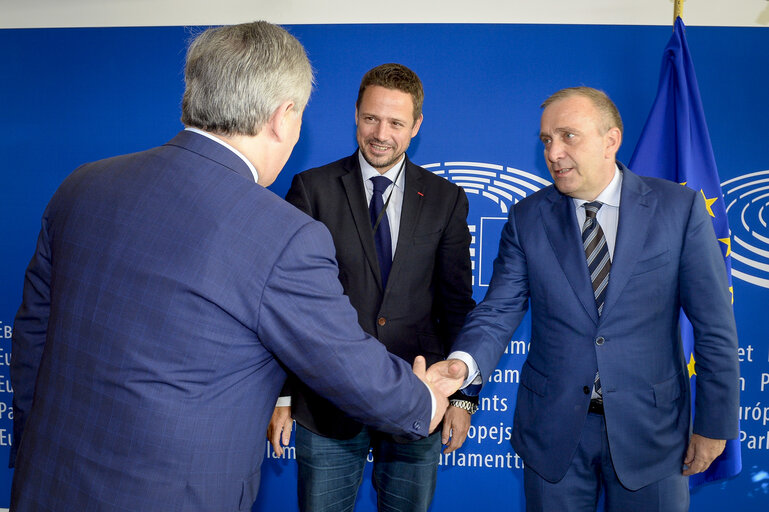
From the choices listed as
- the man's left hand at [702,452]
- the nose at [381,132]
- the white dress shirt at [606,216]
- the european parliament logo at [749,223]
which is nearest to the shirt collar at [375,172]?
the nose at [381,132]

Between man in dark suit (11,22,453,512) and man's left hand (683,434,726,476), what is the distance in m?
1.29

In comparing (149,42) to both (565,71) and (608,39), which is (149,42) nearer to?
(565,71)

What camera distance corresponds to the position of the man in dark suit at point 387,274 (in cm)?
222

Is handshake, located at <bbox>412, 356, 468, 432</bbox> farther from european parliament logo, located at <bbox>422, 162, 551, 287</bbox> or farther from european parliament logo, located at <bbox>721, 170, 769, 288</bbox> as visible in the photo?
european parliament logo, located at <bbox>721, 170, 769, 288</bbox>

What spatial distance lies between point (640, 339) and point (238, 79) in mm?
1538

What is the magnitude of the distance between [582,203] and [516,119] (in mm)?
1209

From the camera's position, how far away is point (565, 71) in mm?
3115

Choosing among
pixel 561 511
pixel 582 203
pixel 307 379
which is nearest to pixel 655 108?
pixel 582 203

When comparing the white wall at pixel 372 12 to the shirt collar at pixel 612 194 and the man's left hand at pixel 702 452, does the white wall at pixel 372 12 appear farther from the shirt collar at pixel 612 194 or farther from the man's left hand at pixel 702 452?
the man's left hand at pixel 702 452

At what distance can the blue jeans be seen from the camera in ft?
7.30

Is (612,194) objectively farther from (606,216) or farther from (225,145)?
(225,145)

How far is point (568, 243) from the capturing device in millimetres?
2020

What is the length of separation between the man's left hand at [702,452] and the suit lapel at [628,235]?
567 millimetres

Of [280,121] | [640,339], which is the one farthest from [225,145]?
[640,339]
